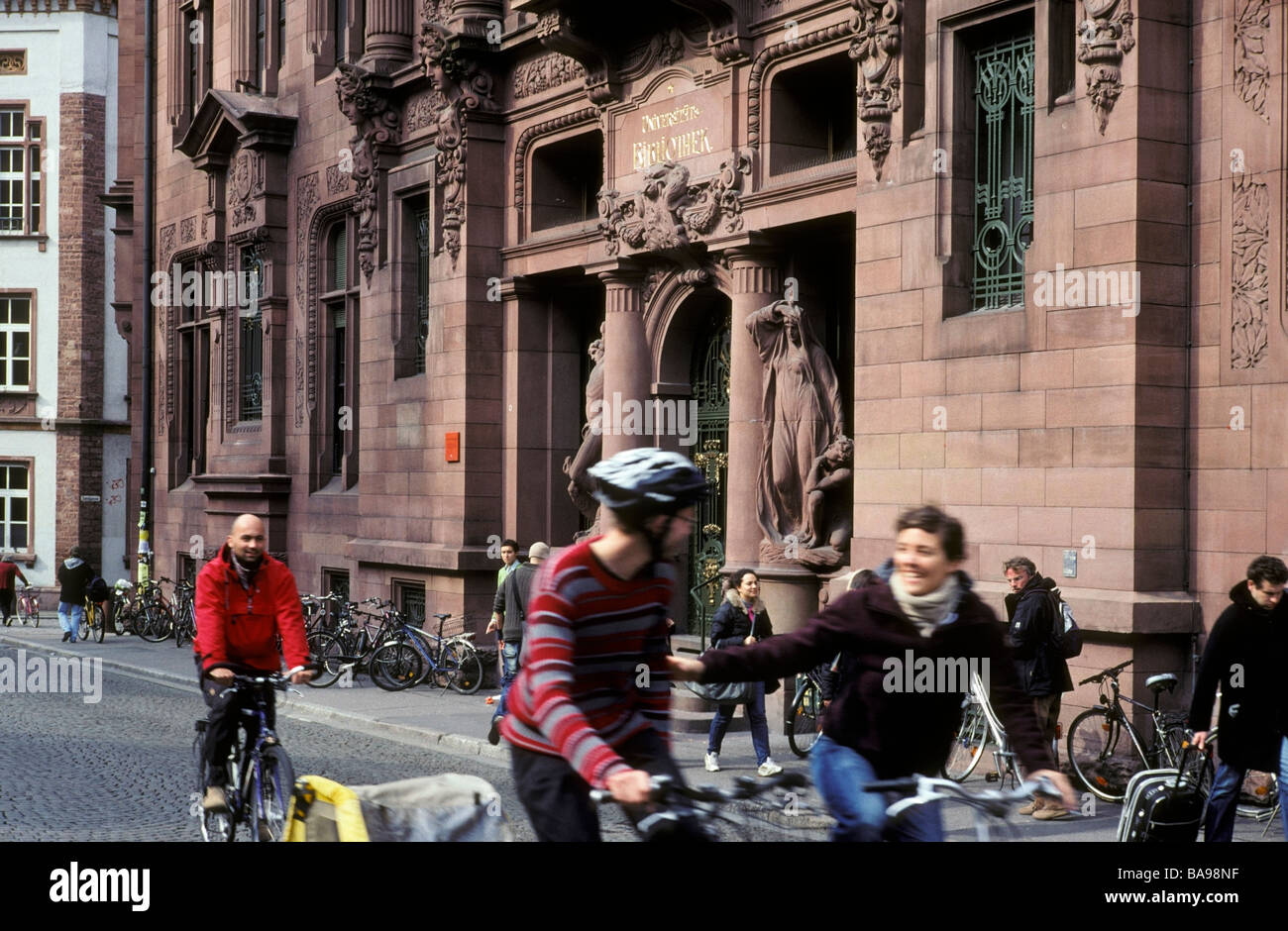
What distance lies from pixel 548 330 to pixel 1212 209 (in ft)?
34.3

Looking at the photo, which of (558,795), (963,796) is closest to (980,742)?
(963,796)

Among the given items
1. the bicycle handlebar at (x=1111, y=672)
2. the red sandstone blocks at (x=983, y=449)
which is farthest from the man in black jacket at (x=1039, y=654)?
the red sandstone blocks at (x=983, y=449)

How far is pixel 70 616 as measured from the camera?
27.7m

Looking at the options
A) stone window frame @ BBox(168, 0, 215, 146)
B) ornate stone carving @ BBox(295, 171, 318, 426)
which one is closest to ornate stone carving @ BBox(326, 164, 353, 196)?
ornate stone carving @ BBox(295, 171, 318, 426)

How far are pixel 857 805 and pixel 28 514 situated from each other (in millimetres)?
41604

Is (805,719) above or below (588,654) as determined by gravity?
below

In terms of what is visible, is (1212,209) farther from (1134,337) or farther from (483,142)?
(483,142)

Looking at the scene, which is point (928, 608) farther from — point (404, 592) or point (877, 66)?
point (404, 592)

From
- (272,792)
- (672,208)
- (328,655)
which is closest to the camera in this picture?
(272,792)

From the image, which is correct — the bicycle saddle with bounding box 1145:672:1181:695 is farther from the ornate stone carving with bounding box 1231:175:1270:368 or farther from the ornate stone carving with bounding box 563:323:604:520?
the ornate stone carving with bounding box 563:323:604:520

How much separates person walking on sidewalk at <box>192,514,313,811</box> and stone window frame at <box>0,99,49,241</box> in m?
37.7

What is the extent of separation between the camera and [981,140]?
13.8 metres

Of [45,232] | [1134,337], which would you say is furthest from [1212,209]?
[45,232]
